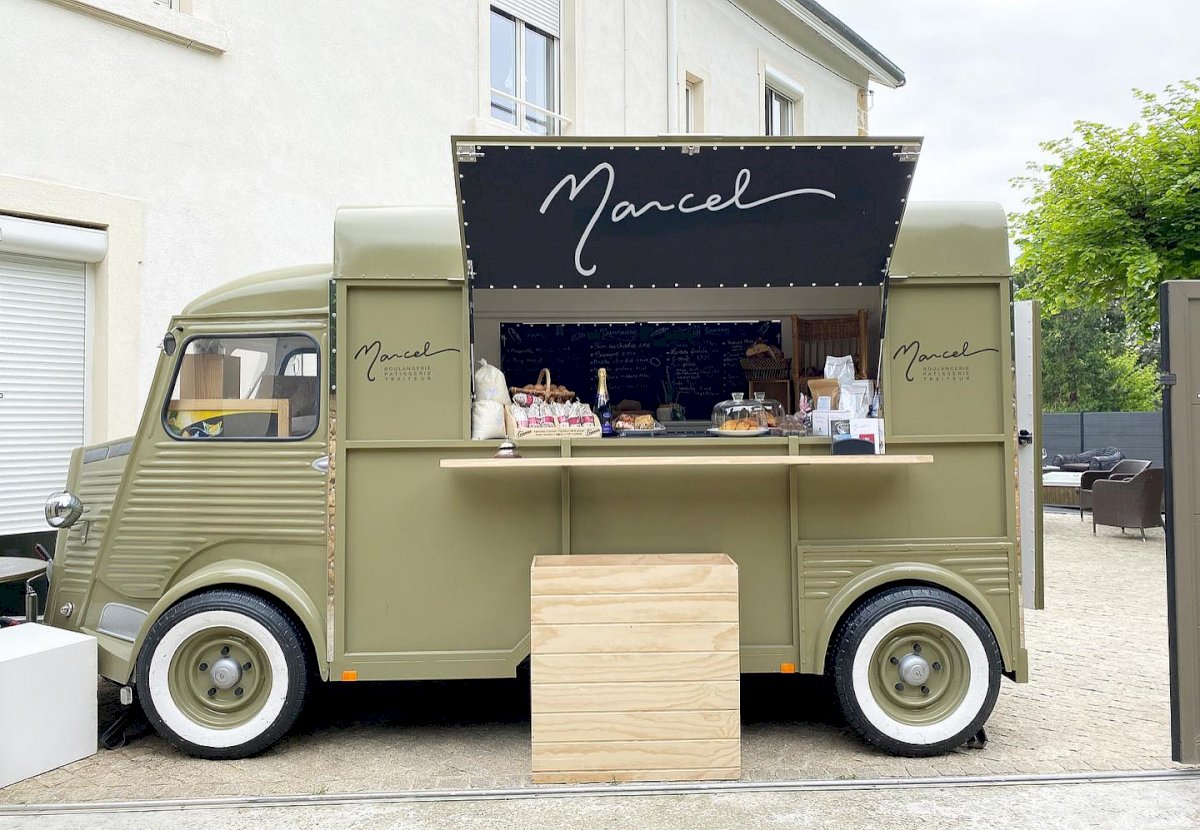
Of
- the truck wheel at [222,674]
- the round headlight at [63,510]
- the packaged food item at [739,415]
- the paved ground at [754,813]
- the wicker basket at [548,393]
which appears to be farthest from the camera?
the wicker basket at [548,393]

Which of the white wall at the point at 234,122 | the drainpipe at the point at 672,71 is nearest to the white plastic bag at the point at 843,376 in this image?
the white wall at the point at 234,122

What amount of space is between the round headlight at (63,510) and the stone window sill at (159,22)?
383 cm

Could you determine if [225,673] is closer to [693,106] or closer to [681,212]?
[681,212]

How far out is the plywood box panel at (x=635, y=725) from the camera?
4.23 metres

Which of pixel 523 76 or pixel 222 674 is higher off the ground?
pixel 523 76

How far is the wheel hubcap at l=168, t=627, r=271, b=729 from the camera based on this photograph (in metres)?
4.56

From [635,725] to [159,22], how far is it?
6.32m

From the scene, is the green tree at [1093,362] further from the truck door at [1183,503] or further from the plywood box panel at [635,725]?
the plywood box panel at [635,725]

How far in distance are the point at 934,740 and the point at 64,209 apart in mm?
6695

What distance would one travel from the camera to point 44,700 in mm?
4410

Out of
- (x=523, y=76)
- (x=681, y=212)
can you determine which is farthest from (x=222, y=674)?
(x=523, y=76)

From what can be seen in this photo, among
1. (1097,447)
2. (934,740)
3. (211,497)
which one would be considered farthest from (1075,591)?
(1097,447)

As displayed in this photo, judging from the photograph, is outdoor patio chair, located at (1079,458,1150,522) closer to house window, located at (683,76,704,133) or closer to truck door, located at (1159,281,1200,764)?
house window, located at (683,76,704,133)

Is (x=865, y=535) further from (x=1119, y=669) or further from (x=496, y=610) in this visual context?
(x=1119, y=669)
